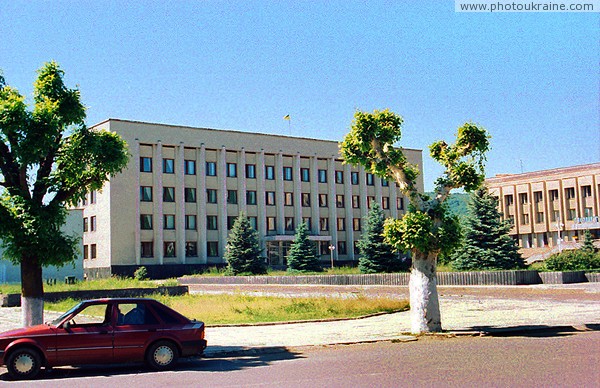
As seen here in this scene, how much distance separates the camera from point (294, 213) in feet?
229

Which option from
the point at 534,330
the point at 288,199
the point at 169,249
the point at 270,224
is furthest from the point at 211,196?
the point at 534,330

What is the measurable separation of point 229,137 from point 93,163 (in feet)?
164

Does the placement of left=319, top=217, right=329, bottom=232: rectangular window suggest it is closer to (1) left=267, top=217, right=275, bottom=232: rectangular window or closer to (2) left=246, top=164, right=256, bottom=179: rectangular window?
(1) left=267, top=217, right=275, bottom=232: rectangular window

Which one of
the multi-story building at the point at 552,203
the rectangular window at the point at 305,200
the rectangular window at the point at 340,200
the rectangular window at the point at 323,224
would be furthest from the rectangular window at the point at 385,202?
the multi-story building at the point at 552,203

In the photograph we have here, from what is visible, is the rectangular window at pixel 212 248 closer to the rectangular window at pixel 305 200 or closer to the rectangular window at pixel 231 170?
the rectangular window at pixel 231 170

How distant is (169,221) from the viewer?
205 feet

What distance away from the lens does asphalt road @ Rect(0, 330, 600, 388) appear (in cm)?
994

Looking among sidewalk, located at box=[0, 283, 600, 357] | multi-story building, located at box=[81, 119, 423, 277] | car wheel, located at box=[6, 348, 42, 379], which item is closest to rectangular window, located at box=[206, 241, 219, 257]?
multi-story building, located at box=[81, 119, 423, 277]

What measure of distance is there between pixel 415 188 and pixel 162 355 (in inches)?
338

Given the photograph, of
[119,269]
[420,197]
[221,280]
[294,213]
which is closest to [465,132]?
[420,197]

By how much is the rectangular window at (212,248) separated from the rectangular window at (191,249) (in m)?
1.24

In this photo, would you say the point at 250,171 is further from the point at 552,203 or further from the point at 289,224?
the point at 552,203

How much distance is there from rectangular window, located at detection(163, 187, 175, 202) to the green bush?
1478 inches

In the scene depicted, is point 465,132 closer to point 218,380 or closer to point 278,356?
point 278,356
